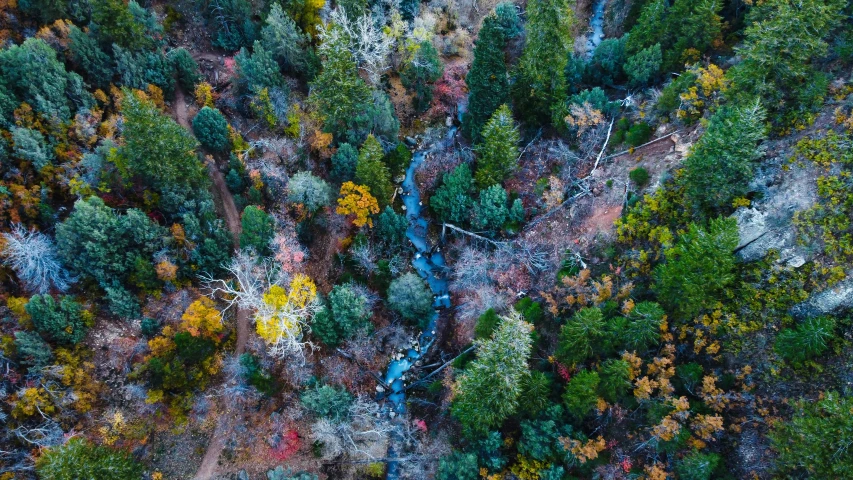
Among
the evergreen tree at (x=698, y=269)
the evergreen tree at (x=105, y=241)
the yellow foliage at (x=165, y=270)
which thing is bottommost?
the evergreen tree at (x=698, y=269)

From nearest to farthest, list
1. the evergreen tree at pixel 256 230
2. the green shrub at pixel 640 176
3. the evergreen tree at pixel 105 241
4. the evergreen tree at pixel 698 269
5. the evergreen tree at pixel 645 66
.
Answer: the evergreen tree at pixel 698 269, the evergreen tree at pixel 105 241, the green shrub at pixel 640 176, the evergreen tree at pixel 256 230, the evergreen tree at pixel 645 66

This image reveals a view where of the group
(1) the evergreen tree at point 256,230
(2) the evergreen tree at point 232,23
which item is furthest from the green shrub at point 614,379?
(2) the evergreen tree at point 232,23

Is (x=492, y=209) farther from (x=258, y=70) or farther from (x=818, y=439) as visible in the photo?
(x=818, y=439)

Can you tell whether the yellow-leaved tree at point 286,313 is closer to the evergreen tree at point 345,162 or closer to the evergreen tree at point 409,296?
the evergreen tree at point 409,296

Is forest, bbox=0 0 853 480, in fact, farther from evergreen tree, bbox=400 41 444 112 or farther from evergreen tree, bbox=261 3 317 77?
evergreen tree, bbox=261 3 317 77

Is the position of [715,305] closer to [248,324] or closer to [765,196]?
[765,196]

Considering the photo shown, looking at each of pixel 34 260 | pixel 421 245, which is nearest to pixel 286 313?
pixel 421 245

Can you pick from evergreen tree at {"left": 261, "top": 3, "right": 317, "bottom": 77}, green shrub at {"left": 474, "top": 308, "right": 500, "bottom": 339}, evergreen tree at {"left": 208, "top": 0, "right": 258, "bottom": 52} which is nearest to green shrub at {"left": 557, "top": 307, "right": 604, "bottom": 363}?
green shrub at {"left": 474, "top": 308, "right": 500, "bottom": 339}
